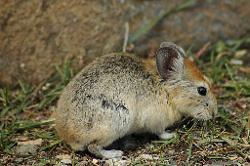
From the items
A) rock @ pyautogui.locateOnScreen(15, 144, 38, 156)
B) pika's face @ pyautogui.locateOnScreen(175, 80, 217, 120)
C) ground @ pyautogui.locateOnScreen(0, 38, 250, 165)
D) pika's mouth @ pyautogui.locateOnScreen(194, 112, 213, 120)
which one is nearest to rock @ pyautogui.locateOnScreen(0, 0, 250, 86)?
ground @ pyautogui.locateOnScreen(0, 38, 250, 165)

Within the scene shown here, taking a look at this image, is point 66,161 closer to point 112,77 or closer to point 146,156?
point 146,156

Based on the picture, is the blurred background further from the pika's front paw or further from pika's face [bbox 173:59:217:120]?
pika's face [bbox 173:59:217:120]

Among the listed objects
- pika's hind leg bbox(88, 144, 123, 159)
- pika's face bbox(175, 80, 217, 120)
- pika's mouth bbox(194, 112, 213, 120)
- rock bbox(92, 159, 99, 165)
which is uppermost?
pika's face bbox(175, 80, 217, 120)

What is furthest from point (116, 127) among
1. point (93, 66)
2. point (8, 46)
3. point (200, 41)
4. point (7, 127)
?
point (200, 41)

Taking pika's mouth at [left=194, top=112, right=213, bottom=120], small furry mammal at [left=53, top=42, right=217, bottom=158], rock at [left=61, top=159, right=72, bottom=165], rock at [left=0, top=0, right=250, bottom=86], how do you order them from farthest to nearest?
1. rock at [left=0, top=0, right=250, bottom=86]
2. pika's mouth at [left=194, top=112, right=213, bottom=120]
3. rock at [left=61, top=159, right=72, bottom=165]
4. small furry mammal at [left=53, top=42, right=217, bottom=158]

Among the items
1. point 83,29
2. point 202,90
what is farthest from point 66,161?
point 83,29

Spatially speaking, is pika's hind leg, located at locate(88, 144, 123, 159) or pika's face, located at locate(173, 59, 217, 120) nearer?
pika's hind leg, located at locate(88, 144, 123, 159)

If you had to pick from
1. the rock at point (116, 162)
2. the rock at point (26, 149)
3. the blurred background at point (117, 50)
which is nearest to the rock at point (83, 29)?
the blurred background at point (117, 50)

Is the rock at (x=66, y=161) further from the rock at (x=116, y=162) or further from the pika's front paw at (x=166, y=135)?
the pika's front paw at (x=166, y=135)
